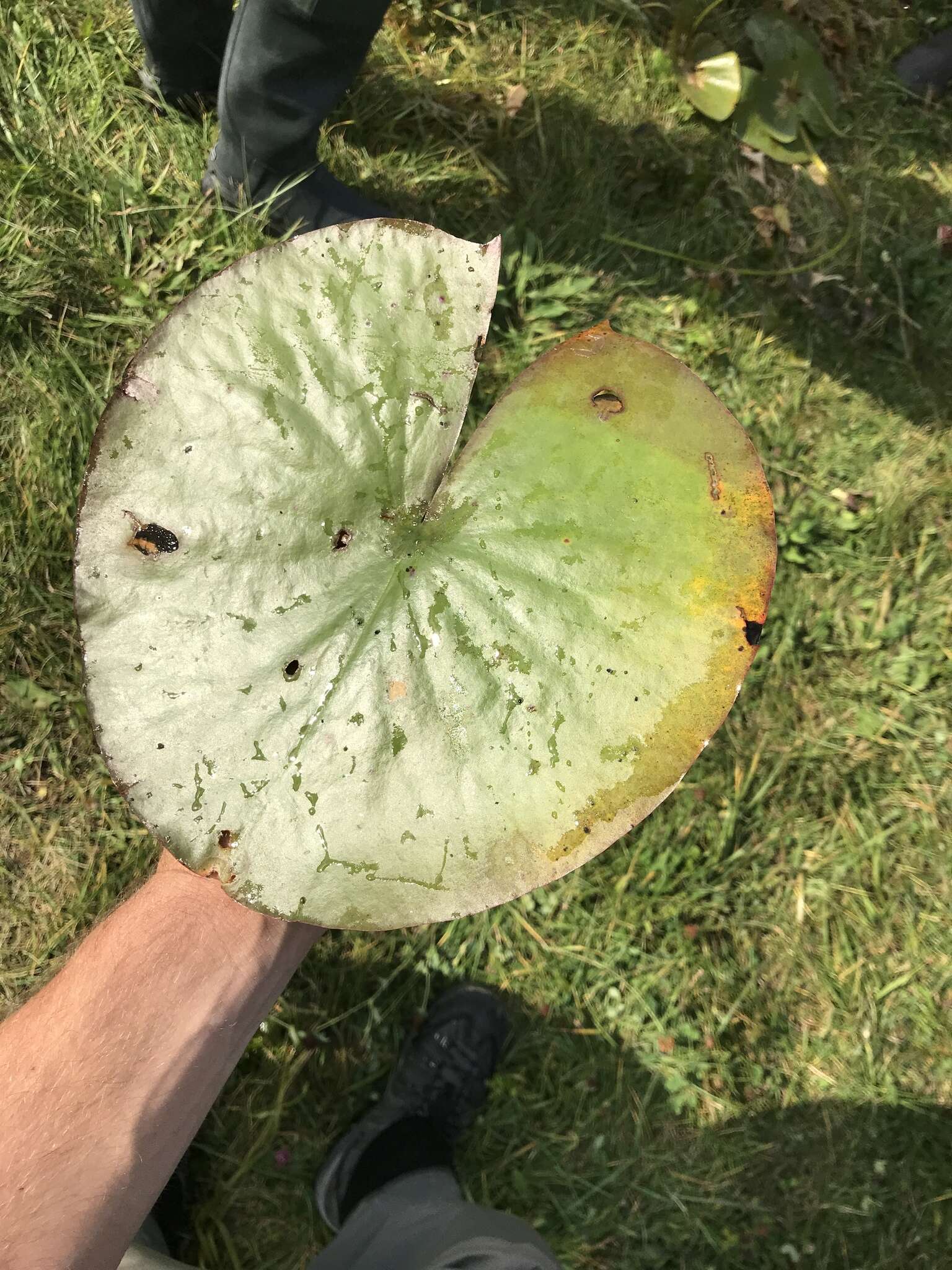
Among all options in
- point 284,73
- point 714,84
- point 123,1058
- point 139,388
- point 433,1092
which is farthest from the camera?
point 714,84

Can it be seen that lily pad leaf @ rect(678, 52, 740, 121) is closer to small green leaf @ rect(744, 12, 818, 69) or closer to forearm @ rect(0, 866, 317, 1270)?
small green leaf @ rect(744, 12, 818, 69)

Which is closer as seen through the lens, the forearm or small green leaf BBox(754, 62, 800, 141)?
the forearm

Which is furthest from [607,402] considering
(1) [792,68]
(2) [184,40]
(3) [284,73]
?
(1) [792,68]

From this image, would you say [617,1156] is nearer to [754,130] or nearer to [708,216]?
[708,216]

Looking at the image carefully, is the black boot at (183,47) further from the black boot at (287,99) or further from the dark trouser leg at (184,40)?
the black boot at (287,99)

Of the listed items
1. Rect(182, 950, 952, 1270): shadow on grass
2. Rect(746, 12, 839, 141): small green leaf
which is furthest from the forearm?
Rect(746, 12, 839, 141): small green leaf

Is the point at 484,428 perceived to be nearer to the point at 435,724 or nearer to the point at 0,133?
the point at 435,724
